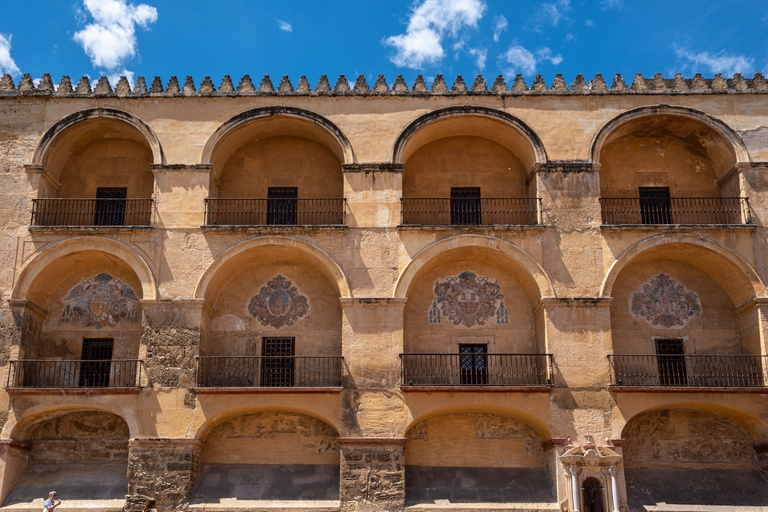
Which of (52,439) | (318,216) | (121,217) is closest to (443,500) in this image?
(318,216)

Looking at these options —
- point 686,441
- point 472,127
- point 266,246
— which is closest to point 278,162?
point 266,246

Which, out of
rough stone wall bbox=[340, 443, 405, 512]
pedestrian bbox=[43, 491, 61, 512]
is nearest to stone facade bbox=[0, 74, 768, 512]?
rough stone wall bbox=[340, 443, 405, 512]

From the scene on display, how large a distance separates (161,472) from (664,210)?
1551cm

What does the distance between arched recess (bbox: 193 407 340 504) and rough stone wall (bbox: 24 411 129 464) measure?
2.45m

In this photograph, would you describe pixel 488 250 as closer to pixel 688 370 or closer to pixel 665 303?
pixel 665 303

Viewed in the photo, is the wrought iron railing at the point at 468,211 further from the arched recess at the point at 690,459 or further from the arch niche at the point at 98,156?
the arch niche at the point at 98,156

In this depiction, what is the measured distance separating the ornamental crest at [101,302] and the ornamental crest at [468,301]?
335 inches

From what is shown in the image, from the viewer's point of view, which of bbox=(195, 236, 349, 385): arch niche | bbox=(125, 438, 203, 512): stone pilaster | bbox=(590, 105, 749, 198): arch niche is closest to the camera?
bbox=(125, 438, 203, 512): stone pilaster

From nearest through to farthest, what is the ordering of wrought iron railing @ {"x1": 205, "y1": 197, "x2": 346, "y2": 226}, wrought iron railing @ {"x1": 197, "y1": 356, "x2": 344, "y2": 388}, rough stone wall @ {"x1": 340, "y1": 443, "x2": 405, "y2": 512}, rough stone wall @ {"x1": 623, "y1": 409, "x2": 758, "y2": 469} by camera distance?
rough stone wall @ {"x1": 340, "y1": 443, "x2": 405, "y2": 512} < rough stone wall @ {"x1": 623, "y1": 409, "x2": 758, "y2": 469} < wrought iron railing @ {"x1": 197, "y1": 356, "x2": 344, "y2": 388} < wrought iron railing @ {"x1": 205, "y1": 197, "x2": 346, "y2": 226}

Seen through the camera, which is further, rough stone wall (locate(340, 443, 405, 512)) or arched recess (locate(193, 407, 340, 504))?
arched recess (locate(193, 407, 340, 504))

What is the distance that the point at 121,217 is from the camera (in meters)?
22.3

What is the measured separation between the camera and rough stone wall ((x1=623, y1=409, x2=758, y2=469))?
2014cm

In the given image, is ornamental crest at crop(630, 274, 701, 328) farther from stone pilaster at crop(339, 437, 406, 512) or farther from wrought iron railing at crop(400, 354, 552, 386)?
stone pilaster at crop(339, 437, 406, 512)

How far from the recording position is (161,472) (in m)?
19.0
